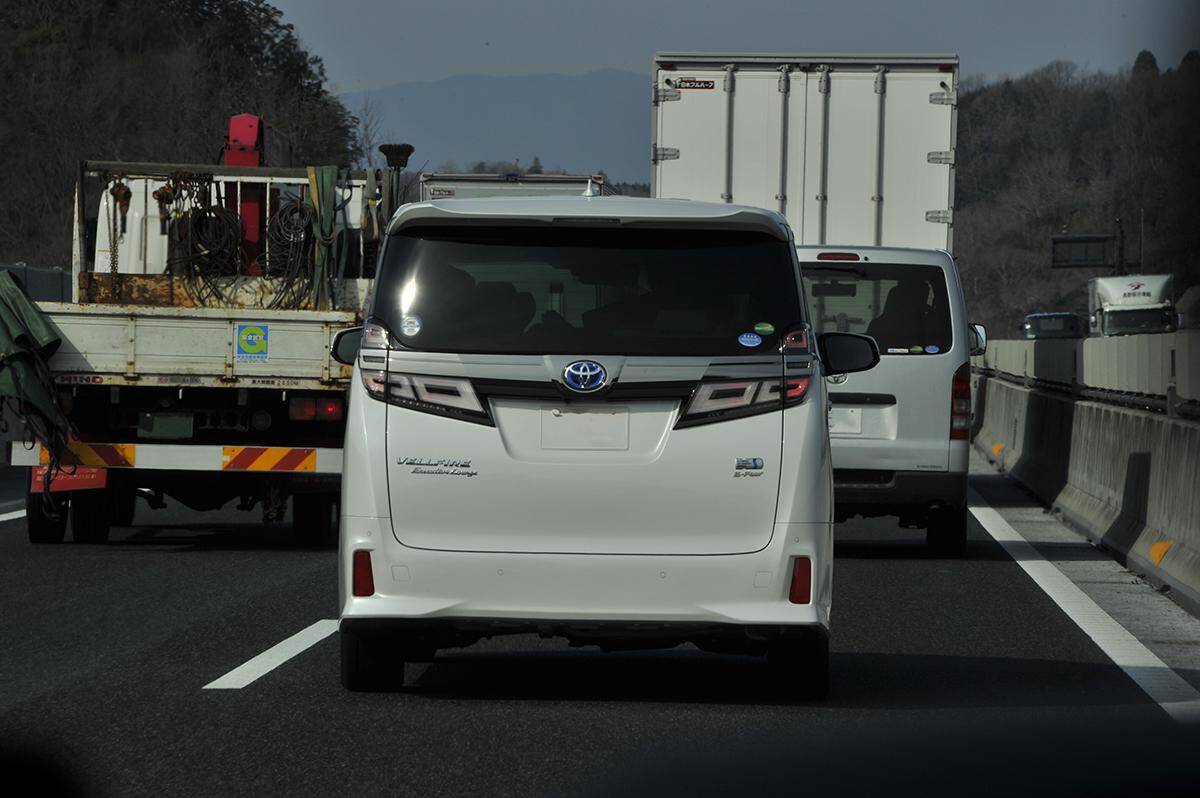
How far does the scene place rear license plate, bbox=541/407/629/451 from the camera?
6805 millimetres

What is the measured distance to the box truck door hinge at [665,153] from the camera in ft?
65.0

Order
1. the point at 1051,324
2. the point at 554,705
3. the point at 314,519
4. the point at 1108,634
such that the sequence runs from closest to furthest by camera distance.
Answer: the point at 554,705, the point at 1108,634, the point at 314,519, the point at 1051,324

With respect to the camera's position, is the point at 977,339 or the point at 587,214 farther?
the point at 977,339

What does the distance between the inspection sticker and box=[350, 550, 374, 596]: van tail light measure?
6.31 metres

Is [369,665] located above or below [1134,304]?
below

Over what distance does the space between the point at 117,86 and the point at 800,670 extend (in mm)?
100875

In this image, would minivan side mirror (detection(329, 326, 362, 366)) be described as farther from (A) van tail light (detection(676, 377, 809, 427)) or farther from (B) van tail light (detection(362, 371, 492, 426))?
(A) van tail light (detection(676, 377, 809, 427))

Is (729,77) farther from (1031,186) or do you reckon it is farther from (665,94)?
(1031,186)

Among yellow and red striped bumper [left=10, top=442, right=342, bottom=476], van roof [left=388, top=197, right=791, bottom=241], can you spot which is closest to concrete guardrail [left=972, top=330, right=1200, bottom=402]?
yellow and red striped bumper [left=10, top=442, right=342, bottom=476]

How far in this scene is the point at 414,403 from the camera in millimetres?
6883

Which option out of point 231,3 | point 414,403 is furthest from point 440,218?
point 231,3

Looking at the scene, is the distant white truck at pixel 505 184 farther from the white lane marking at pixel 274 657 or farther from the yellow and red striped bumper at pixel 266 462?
the white lane marking at pixel 274 657

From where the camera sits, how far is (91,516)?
13562mm

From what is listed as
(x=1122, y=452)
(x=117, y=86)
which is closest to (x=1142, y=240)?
(x=117, y=86)
